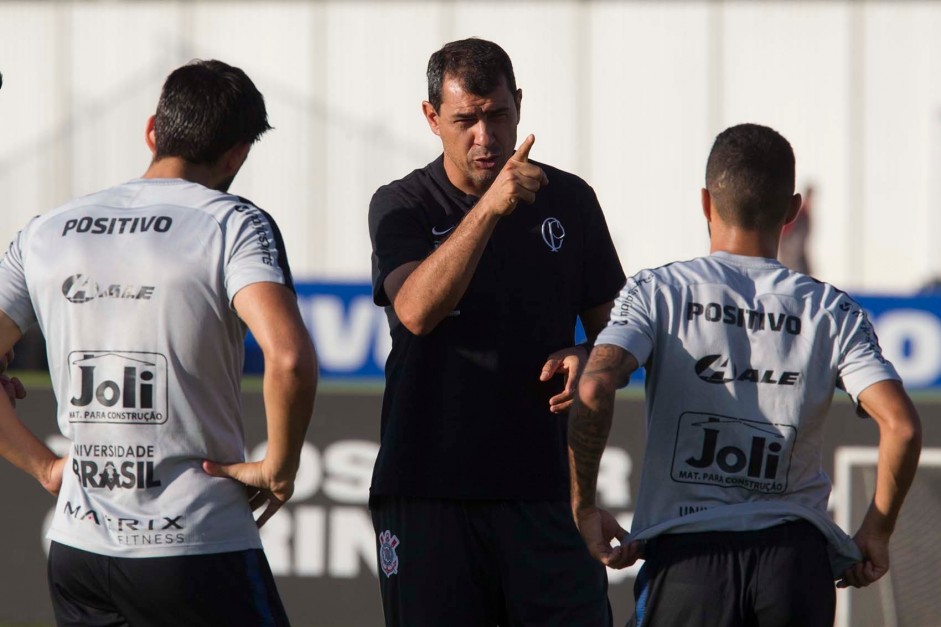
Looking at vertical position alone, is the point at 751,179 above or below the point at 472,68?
below

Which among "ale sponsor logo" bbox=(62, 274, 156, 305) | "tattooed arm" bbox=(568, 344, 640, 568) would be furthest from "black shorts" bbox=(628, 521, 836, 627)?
"ale sponsor logo" bbox=(62, 274, 156, 305)

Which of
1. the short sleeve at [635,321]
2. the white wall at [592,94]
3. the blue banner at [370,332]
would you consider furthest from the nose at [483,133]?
the white wall at [592,94]

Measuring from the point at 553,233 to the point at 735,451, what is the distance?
869mm

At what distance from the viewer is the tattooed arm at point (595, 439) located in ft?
10.4

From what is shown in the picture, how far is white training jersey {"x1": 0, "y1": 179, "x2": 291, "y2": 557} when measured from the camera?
3.09 m

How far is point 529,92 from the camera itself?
1873 cm

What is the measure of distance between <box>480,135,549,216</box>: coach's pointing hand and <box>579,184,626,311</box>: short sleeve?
1.84 ft

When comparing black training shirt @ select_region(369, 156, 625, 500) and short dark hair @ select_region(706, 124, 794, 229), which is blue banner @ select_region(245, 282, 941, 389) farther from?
short dark hair @ select_region(706, 124, 794, 229)

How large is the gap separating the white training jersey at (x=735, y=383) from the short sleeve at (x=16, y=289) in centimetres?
140

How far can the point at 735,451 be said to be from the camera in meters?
3.21

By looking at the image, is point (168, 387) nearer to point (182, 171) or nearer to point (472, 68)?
point (182, 171)

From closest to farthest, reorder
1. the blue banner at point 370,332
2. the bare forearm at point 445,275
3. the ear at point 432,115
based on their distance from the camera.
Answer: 1. the bare forearm at point 445,275
2. the ear at point 432,115
3. the blue banner at point 370,332

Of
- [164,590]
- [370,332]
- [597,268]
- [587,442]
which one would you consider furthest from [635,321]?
[370,332]

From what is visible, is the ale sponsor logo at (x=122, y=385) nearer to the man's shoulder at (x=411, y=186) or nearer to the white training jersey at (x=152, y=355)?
the white training jersey at (x=152, y=355)
